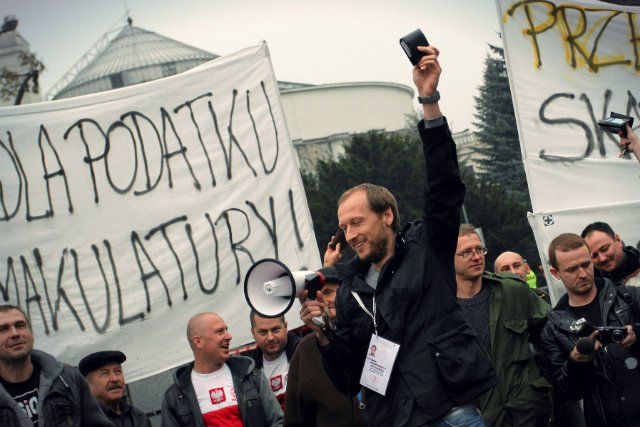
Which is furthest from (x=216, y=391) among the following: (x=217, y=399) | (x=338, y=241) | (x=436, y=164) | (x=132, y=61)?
(x=132, y=61)

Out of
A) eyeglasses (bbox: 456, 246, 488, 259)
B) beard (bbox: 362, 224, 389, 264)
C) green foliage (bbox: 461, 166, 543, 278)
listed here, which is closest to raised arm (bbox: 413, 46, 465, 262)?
beard (bbox: 362, 224, 389, 264)

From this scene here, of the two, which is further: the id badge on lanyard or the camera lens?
the camera lens

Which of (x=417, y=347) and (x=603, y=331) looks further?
(x=603, y=331)

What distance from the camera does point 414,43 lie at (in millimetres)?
3588

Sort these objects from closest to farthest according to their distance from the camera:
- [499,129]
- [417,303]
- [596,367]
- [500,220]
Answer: [417,303]
[596,367]
[500,220]
[499,129]

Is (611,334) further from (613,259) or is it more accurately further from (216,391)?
(216,391)

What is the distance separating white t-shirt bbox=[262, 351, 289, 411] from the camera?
655 centimetres

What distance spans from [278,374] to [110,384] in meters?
1.06

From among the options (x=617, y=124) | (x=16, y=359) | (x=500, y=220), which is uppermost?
(x=617, y=124)

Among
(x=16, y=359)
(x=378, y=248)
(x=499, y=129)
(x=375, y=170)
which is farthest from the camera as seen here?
(x=375, y=170)

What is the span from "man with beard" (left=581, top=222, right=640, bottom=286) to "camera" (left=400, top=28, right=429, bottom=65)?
2907 millimetres

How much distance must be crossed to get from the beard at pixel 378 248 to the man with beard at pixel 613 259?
8.20ft

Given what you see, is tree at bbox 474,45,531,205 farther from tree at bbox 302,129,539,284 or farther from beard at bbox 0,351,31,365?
beard at bbox 0,351,31,365

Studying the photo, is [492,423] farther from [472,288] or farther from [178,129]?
[178,129]
